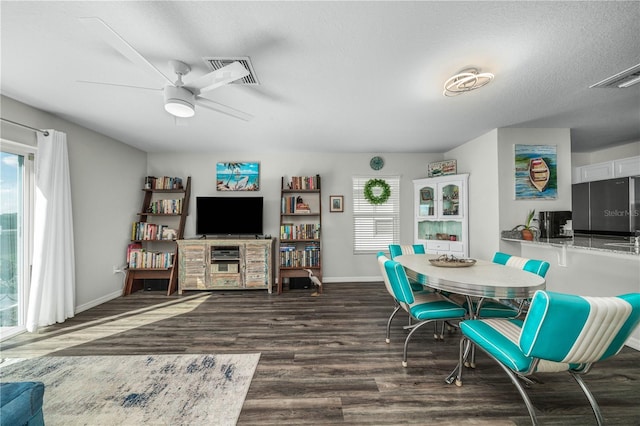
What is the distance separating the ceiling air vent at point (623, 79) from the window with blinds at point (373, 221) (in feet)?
9.48

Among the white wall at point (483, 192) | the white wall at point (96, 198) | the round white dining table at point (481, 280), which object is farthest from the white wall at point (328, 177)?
the round white dining table at point (481, 280)

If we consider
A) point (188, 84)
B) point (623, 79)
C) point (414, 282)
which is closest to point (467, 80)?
point (623, 79)

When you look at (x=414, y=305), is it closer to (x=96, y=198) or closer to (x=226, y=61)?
(x=226, y=61)

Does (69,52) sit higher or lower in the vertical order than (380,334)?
higher

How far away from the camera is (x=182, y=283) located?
4164 mm

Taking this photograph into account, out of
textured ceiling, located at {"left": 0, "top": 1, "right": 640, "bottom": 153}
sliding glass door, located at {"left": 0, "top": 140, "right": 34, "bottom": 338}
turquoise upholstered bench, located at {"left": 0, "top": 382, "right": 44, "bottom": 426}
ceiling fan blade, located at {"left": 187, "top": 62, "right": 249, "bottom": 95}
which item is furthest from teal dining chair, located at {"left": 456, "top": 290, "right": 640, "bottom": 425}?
sliding glass door, located at {"left": 0, "top": 140, "right": 34, "bottom": 338}

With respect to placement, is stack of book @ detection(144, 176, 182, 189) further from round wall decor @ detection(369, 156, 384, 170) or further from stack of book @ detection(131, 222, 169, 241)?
round wall decor @ detection(369, 156, 384, 170)

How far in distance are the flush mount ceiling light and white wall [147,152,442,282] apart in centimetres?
271

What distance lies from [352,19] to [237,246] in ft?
11.9

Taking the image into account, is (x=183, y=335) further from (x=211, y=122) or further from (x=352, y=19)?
(x=352, y=19)

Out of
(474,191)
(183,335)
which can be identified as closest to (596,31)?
(474,191)

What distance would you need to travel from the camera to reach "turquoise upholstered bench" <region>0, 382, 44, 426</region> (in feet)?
3.36

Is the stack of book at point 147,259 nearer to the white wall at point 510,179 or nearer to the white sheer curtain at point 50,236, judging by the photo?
the white sheer curtain at point 50,236

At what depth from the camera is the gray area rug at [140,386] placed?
160cm
